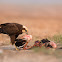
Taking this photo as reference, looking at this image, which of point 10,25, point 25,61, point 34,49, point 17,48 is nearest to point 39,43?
point 34,49

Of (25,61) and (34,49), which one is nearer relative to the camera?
(25,61)

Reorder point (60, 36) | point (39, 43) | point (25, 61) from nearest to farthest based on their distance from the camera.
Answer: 1. point (25, 61)
2. point (39, 43)
3. point (60, 36)

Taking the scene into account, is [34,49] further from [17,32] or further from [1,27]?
[1,27]

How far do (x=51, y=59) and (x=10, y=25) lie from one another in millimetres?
1990

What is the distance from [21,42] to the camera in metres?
6.18

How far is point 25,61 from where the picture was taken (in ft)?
14.7

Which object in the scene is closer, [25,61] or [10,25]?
[25,61]

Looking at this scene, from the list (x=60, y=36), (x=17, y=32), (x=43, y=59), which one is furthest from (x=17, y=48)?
(x=60, y=36)

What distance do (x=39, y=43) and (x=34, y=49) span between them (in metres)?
0.36

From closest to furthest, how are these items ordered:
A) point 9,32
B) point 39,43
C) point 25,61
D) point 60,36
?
point 25,61
point 9,32
point 39,43
point 60,36

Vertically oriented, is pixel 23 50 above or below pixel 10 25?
below

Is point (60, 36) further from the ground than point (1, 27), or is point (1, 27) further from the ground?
point (1, 27)

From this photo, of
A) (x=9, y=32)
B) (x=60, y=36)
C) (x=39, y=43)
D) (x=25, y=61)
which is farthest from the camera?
(x=60, y=36)

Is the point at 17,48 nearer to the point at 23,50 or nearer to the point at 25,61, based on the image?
the point at 23,50
